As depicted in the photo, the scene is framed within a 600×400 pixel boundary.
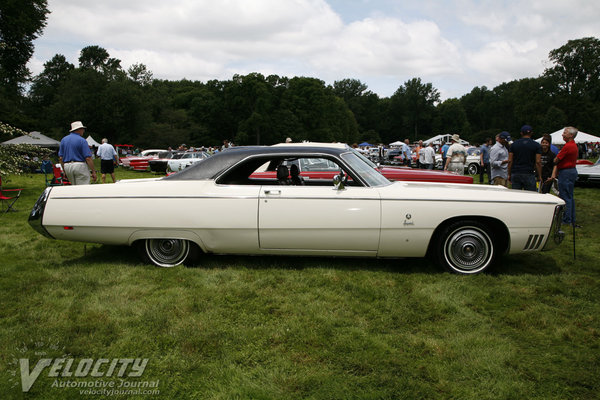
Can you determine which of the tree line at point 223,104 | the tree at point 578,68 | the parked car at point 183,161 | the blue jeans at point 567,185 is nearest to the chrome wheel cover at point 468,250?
the blue jeans at point 567,185

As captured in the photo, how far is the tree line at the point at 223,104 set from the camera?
48750 millimetres

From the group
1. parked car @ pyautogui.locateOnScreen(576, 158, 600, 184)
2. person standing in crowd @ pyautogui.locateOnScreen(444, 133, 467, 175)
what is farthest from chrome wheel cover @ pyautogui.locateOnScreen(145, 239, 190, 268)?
parked car @ pyautogui.locateOnScreen(576, 158, 600, 184)

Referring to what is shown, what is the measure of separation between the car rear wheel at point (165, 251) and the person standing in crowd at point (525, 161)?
18.9ft

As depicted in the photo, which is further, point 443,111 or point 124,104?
point 443,111

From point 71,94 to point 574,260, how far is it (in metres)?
55.9

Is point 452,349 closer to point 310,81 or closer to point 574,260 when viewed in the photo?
point 574,260

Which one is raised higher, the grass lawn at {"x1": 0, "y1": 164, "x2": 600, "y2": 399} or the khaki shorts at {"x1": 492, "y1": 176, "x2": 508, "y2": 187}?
the khaki shorts at {"x1": 492, "y1": 176, "x2": 508, "y2": 187}

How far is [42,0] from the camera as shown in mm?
20750

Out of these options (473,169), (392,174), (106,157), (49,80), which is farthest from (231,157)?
(49,80)

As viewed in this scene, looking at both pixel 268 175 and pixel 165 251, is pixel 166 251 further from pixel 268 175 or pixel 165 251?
pixel 268 175

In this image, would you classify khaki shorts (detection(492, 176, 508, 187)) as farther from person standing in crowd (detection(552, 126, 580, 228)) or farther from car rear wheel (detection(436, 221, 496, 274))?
car rear wheel (detection(436, 221, 496, 274))

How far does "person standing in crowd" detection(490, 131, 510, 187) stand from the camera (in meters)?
8.20

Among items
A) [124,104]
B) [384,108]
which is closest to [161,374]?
[124,104]

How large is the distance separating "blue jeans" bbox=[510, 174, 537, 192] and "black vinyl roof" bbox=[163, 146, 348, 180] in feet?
13.3
